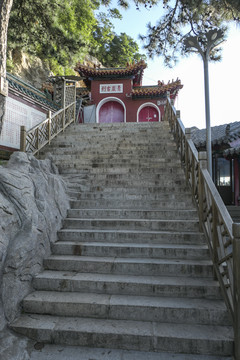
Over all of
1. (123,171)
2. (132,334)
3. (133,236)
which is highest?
(123,171)

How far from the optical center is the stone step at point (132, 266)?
311 cm

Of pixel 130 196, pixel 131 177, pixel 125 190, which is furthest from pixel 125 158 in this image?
pixel 130 196

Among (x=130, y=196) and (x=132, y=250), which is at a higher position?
(x=130, y=196)

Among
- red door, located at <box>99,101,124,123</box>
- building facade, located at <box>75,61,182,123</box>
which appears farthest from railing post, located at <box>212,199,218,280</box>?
red door, located at <box>99,101,124,123</box>

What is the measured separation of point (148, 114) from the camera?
1680cm

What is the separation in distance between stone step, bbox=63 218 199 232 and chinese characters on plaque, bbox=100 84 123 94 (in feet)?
46.8

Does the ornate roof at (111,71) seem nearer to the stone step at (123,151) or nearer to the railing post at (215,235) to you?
the stone step at (123,151)

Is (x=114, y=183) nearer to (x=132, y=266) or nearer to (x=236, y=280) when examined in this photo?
(x=132, y=266)

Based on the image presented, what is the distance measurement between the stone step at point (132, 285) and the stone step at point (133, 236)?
2.26 ft

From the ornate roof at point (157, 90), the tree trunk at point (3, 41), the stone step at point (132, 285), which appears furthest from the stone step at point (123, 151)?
the ornate roof at point (157, 90)

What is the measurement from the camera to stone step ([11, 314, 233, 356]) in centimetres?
230

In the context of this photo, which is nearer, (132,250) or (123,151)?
(132,250)

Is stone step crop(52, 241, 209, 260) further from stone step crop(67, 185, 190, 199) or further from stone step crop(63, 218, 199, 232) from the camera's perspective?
stone step crop(67, 185, 190, 199)

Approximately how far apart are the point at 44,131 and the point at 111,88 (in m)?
9.99
